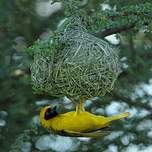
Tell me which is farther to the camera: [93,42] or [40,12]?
[40,12]

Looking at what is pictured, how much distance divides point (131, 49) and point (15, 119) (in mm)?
803

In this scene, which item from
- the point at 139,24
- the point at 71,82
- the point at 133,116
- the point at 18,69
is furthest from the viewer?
the point at 133,116

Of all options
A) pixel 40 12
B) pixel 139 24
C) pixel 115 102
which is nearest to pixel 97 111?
pixel 115 102

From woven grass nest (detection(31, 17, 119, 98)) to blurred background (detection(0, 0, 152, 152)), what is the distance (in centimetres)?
120

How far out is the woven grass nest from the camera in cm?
212

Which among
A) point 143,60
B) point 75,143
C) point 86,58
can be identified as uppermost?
point 86,58

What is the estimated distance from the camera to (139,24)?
229cm

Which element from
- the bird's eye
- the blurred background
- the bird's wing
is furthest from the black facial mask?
the blurred background

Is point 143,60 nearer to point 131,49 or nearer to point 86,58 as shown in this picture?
point 131,49

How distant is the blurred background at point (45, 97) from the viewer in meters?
3.46

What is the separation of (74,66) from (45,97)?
1.59m

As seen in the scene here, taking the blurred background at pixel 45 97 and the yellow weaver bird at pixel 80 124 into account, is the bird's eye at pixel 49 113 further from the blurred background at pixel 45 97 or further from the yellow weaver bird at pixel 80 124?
the blurred background at pixel 45 97

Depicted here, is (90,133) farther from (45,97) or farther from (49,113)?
(45,97)

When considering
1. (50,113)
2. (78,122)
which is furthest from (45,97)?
(78,122)
